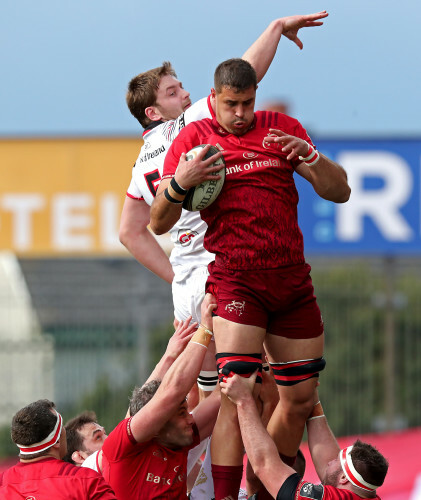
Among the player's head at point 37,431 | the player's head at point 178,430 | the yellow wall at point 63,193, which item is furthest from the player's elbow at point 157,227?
the yellow wall at point 63,193

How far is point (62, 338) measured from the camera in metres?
17.1

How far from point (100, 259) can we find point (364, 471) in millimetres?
11442

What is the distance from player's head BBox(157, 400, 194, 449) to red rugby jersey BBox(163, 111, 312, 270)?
1045 millimetres

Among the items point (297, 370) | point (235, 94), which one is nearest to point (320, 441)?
point (297, 370)

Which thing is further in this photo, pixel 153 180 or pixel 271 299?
pixel 153 180

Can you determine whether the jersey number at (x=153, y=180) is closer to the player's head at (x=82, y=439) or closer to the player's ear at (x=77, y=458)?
the player's head at (x=82, y=439)

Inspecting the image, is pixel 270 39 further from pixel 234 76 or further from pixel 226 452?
pixel 226 452

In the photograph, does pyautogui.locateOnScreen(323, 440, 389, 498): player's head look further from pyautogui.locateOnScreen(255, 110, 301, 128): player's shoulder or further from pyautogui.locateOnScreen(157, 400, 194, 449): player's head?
pyautogui.locateOnScreen(255, 110, 301, 128): player's shoulder

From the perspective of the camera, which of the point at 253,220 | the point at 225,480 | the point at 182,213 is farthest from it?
the point at 182,213

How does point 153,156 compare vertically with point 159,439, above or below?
above

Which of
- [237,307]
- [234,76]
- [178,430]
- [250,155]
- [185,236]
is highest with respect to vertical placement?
[234,76]

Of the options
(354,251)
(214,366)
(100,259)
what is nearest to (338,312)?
(354,251)

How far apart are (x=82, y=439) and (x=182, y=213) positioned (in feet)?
5.87

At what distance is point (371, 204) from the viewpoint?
15.8 meters
